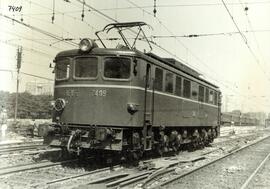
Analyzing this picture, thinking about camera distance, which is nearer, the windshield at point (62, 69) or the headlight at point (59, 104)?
the headlight at point (59, 104)

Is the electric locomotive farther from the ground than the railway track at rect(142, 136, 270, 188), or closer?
farther from the ground

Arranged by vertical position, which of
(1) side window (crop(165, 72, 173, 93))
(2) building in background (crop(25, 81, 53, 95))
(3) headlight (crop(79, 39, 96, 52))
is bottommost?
(1) side window (crop(165, 72, 173, 93))

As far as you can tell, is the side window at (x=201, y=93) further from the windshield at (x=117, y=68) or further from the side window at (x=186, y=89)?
the windshield at (x=117, y=68)

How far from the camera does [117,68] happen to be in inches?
512

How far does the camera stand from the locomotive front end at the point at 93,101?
12539 millimetres

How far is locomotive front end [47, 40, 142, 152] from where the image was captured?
12539 mm

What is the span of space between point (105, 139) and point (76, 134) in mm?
991

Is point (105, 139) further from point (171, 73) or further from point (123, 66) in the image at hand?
point (171, 73)

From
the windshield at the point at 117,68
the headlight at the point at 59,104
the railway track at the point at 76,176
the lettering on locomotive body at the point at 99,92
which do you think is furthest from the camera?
the headlight at the point at 59,104

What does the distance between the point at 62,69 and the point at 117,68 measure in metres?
1.93

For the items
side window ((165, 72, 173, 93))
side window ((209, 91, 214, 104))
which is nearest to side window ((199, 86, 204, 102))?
side window ((209, 91, 214, 104))

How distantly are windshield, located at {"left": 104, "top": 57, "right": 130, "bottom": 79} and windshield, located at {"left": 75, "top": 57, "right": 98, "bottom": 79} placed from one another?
0.37 m

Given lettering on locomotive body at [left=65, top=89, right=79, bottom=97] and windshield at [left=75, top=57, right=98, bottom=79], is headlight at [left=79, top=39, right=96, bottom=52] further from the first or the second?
lettering on locomotive body at [left=65, top=89, right=79, bottom=97]

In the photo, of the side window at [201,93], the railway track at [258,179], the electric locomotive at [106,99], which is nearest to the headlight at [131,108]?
the electric locomotive at [106,99]
